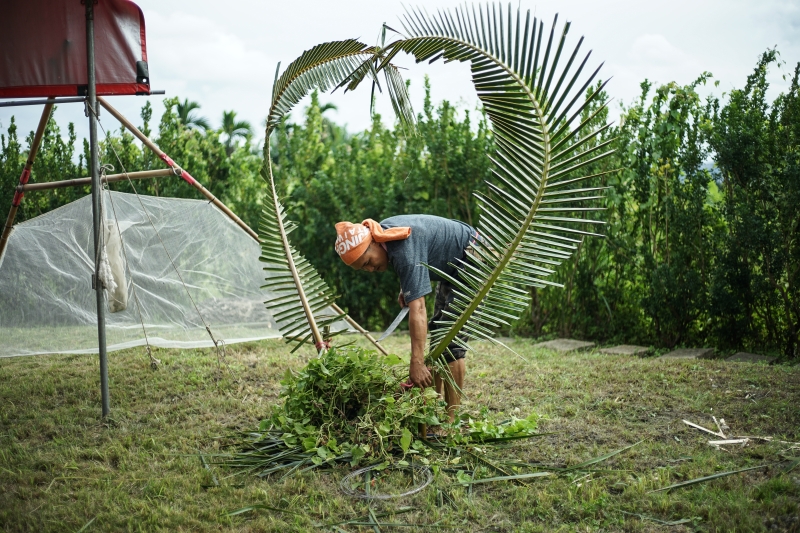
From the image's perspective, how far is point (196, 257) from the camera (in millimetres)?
5457

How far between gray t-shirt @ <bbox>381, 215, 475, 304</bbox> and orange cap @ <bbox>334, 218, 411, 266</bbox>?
0.23ft

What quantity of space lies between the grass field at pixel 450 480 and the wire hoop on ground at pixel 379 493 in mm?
44

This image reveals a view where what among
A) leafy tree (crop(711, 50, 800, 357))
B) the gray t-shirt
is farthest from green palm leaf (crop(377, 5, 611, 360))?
leafy tree (crop(711, 50, 800, 357))

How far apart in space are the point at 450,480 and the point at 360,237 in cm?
130

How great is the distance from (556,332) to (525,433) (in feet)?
11.7

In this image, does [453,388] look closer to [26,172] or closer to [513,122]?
[513,122]

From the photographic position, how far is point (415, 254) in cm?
351

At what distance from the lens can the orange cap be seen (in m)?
3.47

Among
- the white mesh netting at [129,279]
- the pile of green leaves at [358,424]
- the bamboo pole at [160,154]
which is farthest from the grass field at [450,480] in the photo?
the bamboo pole at [160,154]

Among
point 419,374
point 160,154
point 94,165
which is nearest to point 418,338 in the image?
point 419,374

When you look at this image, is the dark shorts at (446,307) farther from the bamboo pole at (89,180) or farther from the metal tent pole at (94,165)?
the bamboo pole at (89,180)

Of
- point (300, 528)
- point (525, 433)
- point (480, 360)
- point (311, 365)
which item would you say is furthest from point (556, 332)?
point (300, 528)

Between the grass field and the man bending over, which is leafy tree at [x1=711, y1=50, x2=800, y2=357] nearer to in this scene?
the grass field

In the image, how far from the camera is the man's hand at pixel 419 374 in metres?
3.43
